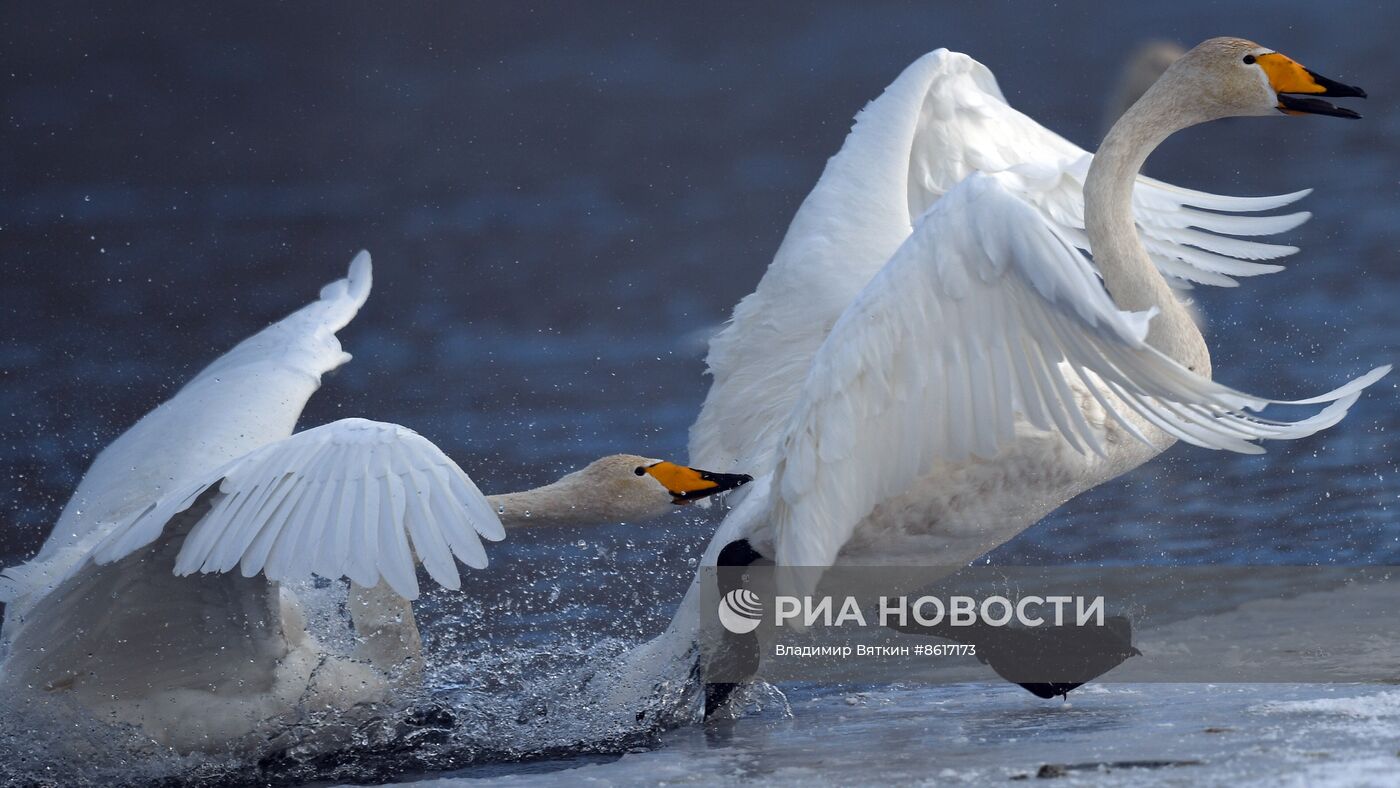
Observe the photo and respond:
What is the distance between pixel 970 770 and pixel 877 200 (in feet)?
8.48

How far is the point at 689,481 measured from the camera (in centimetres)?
484

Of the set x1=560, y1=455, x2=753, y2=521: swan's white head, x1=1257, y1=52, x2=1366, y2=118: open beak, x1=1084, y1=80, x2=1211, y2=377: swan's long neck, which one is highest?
x1=1257, y1=52, x2=1366, y2=118: open beak

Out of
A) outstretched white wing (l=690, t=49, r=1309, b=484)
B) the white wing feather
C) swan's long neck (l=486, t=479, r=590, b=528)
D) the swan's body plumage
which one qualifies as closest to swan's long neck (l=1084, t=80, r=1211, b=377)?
the swan's body plumage

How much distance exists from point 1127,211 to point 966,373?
3.63 ft

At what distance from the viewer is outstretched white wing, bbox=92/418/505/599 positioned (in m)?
3.68

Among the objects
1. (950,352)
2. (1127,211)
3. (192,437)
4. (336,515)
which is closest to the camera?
(336,515)

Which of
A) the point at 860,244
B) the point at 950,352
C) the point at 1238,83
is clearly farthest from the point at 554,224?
the point at 950,352

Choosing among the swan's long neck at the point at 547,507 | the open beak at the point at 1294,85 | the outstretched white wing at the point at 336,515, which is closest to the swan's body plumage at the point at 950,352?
the open beak at the point at 1294,85

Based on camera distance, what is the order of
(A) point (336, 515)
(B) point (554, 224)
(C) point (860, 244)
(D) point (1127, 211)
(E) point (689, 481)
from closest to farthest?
1. (A) point (336, 515)
2. (D) point (1127, 211)
3. (E) point (689, 481)
4. (C) point (860, 244)
5. (B) point (554, 224)

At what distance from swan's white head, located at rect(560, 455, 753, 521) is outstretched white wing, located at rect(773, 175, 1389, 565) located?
64 centimetres

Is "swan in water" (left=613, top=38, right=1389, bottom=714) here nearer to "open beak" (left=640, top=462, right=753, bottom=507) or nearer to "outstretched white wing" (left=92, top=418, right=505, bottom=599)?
"open beak" (left=640, top=462, right=753, bottom=507)

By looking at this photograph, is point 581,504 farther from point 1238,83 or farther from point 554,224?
point 554,224

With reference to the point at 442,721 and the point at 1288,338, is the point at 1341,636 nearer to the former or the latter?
the point at 442,721

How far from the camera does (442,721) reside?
15.1 ft
